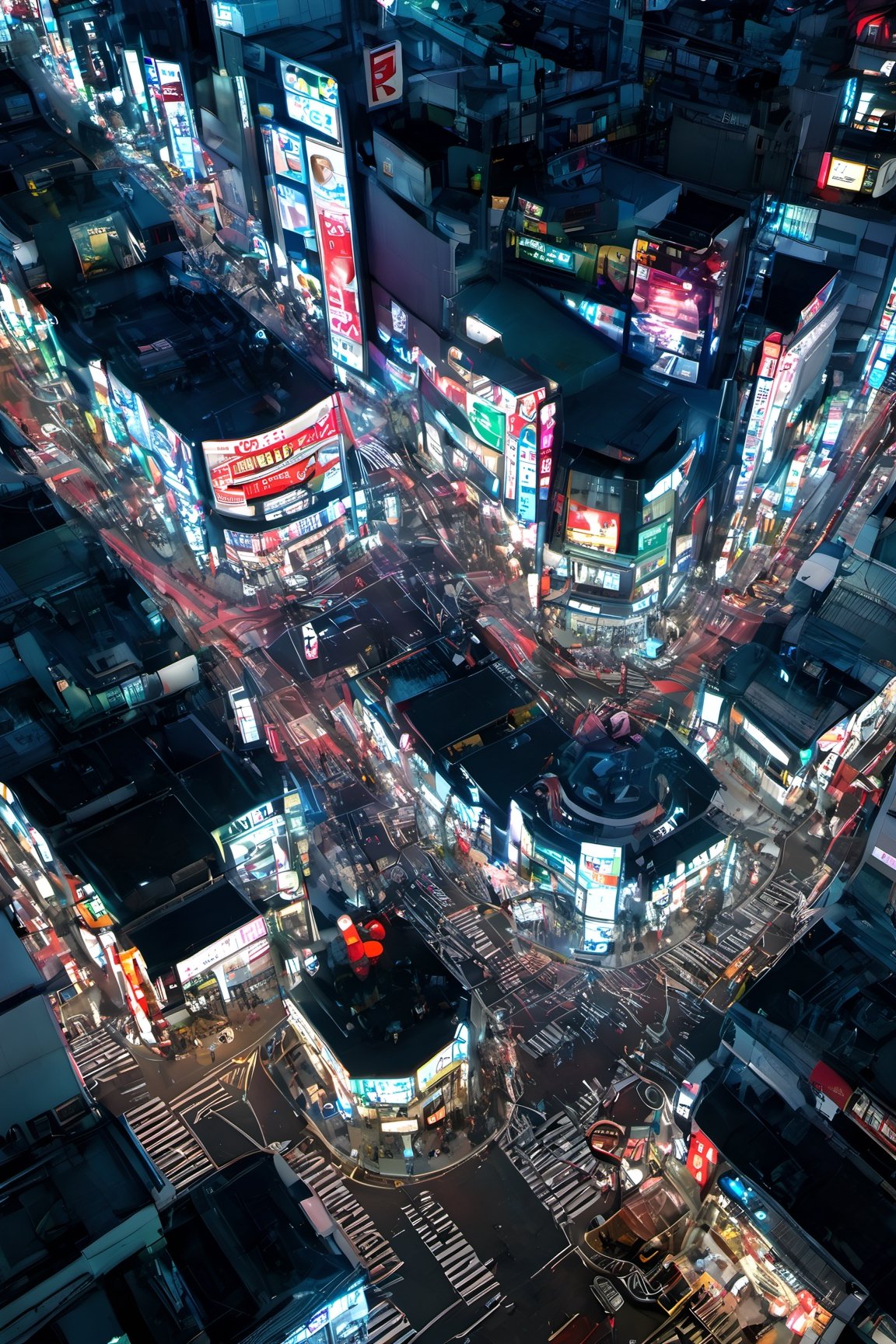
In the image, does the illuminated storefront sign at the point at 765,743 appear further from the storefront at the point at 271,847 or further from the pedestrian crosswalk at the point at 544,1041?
the storefront at the point at 271,847

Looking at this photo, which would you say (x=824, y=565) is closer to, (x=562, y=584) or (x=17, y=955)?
(x=562, y=584)

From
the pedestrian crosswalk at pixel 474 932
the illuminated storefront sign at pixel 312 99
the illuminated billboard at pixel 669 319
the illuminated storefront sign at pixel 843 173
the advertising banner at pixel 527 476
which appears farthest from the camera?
the illuminated storefront sign at pixel 843 173

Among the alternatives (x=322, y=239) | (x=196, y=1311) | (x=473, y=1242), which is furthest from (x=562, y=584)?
(x=196, y=1311)

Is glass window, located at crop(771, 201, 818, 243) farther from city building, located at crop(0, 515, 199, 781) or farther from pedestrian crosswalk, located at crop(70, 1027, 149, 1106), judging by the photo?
pedestrian crosswalk, located at crop(70, 1027, 149, 1106)

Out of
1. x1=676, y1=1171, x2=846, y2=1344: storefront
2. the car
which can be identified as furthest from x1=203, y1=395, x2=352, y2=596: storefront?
the car

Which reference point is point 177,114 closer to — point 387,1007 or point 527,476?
point 527,476

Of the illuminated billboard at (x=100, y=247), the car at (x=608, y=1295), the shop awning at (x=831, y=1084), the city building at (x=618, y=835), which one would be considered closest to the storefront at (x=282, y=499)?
the illuminated billboard at (x=100, y=247)

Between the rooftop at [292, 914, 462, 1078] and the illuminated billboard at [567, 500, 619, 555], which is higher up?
the illuminated billboard at [567, 500, 619, 555]

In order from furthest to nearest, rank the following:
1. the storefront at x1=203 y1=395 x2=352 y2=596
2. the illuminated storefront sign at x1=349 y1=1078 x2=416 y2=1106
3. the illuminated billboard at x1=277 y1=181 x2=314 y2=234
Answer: the illuminated billboard at x1=277 y1=181 x2=314 y2=234, the storefront at x1=203 y1=395 x2=352 y2=596, the illuminated storefront sign at x1=349 y1=1078 x2=416 y2=1106
